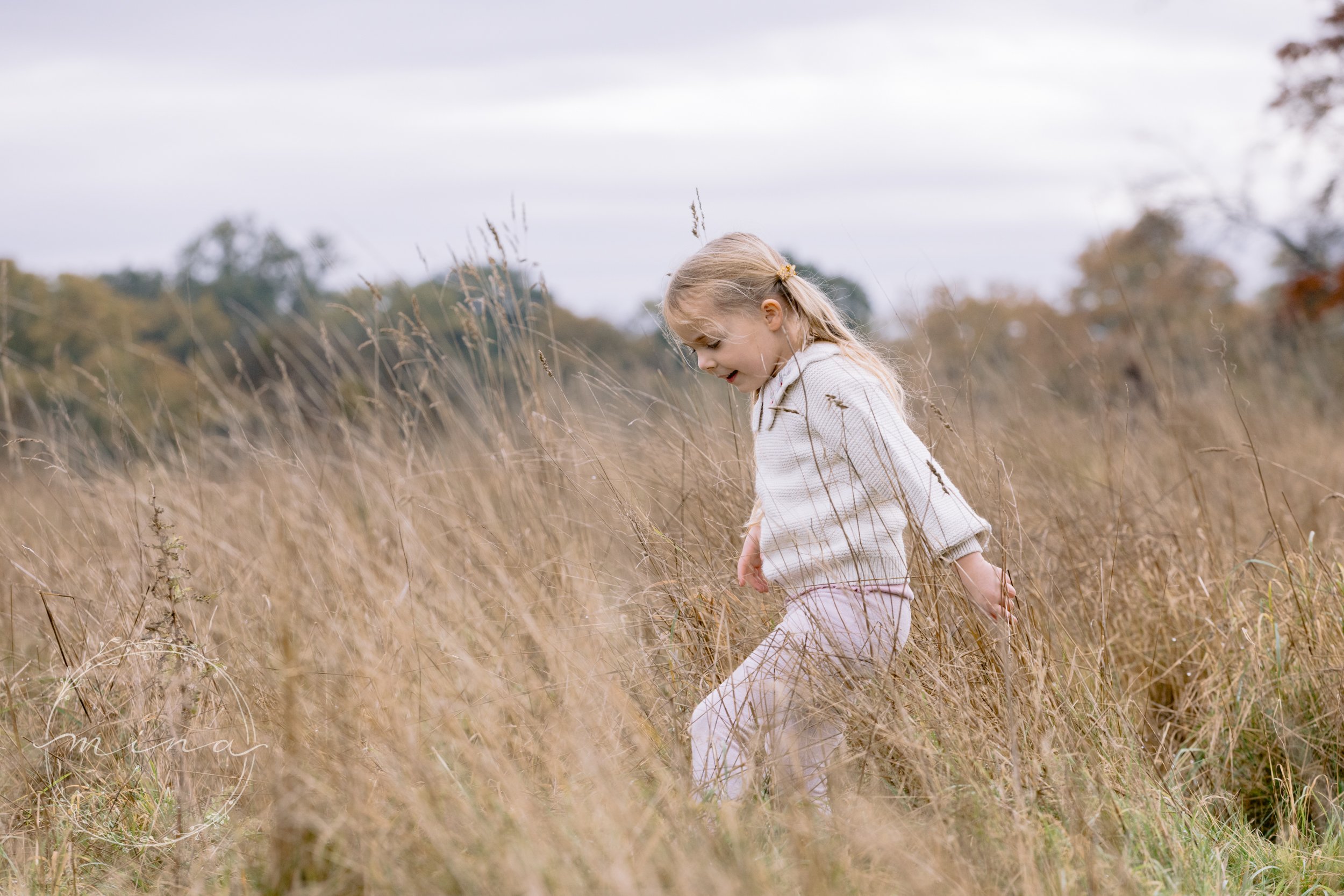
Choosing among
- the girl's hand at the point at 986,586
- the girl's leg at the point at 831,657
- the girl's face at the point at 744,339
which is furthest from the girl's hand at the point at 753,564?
the girl's hand at the point at 986,586

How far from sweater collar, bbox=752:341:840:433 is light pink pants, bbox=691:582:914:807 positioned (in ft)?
1.24

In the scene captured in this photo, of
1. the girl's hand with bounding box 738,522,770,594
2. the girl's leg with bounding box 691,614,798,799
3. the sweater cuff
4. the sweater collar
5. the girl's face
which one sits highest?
the girl's face

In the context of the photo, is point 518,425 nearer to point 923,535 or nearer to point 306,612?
point 306,612

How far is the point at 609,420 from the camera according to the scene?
3215 mm

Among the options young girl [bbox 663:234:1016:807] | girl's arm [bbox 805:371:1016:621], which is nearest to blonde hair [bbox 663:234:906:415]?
young girl [bbox 663:234:1016:807]

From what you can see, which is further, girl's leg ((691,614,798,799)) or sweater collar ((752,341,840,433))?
sweater collar ((752,341,840,433))

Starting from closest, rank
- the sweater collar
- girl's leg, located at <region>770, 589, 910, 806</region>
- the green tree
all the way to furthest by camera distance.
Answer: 1. girl's leg, located at <region>770, 589, 910, 806</region>
2. the sweater collar
3. the green tree

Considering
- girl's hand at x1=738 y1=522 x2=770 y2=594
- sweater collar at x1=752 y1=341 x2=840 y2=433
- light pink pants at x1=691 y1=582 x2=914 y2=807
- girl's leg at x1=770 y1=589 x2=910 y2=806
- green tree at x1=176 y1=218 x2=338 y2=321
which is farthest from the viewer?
green tree at x1=176 y1=218 x2=338 y2=321

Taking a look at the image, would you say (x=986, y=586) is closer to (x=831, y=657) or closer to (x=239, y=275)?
(x=831, y=657)

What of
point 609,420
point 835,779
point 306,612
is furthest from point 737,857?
point 609,420

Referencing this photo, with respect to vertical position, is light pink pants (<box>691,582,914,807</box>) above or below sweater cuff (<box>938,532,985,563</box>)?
below

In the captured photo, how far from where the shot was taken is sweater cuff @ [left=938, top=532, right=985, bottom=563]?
1971 millimetres

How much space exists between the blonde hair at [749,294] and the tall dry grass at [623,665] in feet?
0.74

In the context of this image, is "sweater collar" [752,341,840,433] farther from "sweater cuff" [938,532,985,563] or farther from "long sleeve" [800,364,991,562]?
"sweater cuff" [938,532,985,563]
